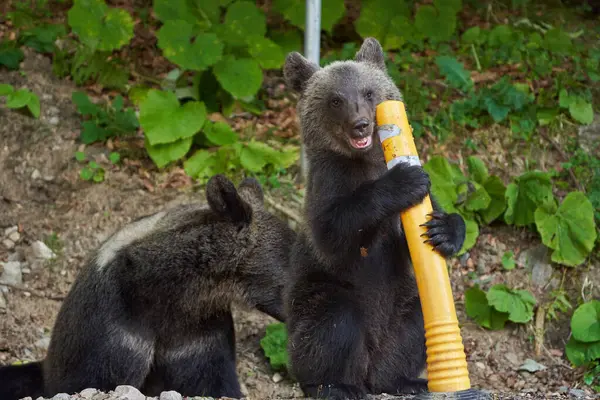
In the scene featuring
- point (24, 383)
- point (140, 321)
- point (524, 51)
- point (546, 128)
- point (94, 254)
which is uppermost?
point (524, 51)

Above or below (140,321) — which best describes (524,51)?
above

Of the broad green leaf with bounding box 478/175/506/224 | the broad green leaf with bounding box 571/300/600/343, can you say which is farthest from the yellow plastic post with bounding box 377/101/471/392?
the broad green leaf with bounding box 478/175/506/224

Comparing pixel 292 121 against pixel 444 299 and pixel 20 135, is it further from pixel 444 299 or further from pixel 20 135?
pixel 444 299

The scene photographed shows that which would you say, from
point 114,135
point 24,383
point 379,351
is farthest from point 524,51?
point 24,383

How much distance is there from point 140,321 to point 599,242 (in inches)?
166

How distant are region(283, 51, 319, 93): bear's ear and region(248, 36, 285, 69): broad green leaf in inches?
120

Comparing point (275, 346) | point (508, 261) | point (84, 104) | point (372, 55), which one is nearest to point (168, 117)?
point (84, 104)

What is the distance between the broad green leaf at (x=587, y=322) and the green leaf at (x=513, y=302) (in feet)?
1.31

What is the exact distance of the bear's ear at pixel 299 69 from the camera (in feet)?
20.9

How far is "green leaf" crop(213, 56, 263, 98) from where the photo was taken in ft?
30.5

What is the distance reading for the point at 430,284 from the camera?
518 cm

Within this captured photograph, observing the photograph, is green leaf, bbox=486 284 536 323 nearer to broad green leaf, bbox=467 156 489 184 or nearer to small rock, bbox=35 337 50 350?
broad green leaf, bbox=467 156 489 184

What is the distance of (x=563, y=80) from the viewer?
9.65 metres

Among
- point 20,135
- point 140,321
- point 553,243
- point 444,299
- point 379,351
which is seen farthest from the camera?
point 20,135
